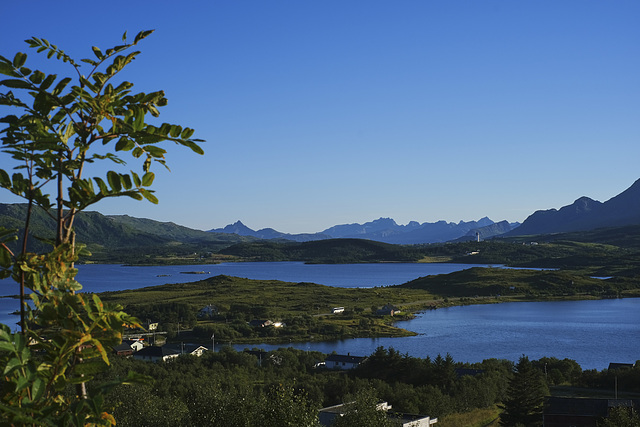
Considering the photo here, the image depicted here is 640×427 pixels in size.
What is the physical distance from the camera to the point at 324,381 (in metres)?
26.7

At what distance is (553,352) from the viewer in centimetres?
4222

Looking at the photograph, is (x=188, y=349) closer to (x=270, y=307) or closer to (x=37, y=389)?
(x=270, y=307)

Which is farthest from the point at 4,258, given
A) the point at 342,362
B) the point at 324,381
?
the point at 342,362

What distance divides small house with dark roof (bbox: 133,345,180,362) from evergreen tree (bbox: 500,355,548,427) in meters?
19.9

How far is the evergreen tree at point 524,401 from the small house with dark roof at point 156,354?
19912 mm

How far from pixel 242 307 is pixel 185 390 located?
149ft

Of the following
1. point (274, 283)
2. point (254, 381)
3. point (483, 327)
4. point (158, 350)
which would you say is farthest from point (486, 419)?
point (274, 283)

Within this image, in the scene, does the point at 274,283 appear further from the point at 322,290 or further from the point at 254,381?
the point at 254,381

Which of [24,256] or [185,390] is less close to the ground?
[24,256]

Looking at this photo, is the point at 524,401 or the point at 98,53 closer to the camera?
the point at 98,53

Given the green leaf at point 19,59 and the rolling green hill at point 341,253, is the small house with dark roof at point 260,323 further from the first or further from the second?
the rolling green hill at point 341,253

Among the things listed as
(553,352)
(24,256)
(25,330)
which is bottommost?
(553,352)

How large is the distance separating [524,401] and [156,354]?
71.0ft

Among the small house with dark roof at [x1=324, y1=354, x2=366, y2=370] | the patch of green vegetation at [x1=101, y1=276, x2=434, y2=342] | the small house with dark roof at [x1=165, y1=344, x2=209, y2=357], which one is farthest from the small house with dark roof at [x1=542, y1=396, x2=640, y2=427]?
the patch of green vegetation at [x1=101, y1=276, x2=434, y2=342]
